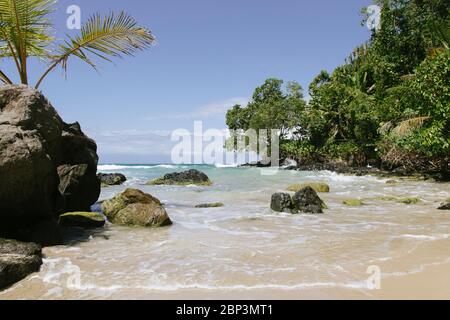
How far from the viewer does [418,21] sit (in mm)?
31062

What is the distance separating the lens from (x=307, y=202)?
1066 cm

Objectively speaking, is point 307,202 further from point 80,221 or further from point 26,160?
point 26,160

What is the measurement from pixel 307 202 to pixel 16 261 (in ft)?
25.0

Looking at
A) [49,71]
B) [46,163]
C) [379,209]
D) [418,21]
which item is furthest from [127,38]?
[418,21]

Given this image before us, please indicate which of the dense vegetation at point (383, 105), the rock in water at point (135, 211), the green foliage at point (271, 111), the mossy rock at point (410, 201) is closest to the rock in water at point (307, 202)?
the mossy rock at point (410, 201)

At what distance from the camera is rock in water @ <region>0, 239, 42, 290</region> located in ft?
14.8

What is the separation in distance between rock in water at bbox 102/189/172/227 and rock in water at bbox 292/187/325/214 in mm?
3792

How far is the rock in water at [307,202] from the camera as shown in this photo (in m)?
10.4

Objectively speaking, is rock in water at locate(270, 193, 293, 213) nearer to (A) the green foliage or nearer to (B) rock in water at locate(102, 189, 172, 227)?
(B) rock in water at locate(102, 189, 172, 227)

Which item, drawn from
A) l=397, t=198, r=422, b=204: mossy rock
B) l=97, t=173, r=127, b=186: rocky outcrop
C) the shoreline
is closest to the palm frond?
the shoreline

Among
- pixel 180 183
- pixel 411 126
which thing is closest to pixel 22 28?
pixel 180 183

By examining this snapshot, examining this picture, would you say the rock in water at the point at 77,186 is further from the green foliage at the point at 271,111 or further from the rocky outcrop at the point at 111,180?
the green foliage at the point at 271,111

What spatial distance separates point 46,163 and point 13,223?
1.09 metres
